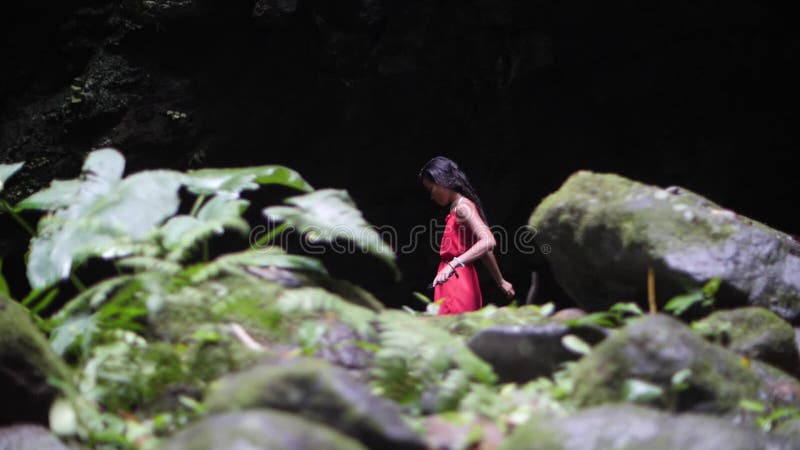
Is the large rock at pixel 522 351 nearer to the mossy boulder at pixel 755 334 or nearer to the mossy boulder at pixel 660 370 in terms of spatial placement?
the mossy boulder at pixel 660 370

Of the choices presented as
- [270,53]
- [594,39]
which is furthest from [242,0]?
[594,39]

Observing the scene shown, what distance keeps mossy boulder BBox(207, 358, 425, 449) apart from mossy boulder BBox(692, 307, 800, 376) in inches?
56.0

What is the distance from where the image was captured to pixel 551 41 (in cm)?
871

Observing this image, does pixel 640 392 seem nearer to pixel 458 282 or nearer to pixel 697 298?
pixel 697 298

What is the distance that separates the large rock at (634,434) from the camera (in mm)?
1641

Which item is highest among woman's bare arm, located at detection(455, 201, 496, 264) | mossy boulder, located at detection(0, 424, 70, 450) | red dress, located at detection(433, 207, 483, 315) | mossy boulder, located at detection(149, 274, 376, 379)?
mossy boulder, located at detection(149, 274, 376, 379)

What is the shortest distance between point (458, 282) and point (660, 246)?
8.00 ft

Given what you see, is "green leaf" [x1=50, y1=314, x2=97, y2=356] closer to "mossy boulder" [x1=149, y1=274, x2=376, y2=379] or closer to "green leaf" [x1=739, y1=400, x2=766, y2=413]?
"mossy boulder" [x1=149, y1=274, x2=376, y2=379]

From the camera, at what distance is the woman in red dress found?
16.7 ft

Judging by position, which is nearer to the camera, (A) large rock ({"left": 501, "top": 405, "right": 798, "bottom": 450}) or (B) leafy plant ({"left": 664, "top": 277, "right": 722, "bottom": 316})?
(A) large rock ({"left": 501, "top": 405, "right": 798, "bottom": 450})

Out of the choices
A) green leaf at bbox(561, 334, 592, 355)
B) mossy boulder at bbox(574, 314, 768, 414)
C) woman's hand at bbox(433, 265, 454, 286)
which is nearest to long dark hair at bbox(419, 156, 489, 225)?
woman's hand at bbox(433, 265, 454, 286)

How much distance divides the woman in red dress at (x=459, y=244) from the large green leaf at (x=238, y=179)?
233 cm

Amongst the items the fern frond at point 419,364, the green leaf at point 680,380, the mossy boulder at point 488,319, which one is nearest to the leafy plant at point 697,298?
the mossy boulder at point 488,319

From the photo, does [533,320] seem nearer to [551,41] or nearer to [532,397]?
[532,397]
